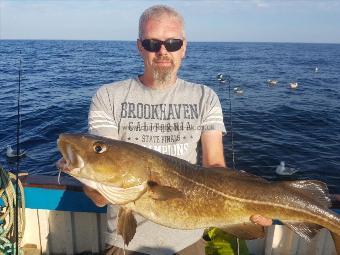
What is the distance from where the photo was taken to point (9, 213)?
176 inches

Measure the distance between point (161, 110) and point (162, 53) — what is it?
0.60m

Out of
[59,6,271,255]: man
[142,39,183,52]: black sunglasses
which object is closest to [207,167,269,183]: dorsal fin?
[59,6,271,255]: man

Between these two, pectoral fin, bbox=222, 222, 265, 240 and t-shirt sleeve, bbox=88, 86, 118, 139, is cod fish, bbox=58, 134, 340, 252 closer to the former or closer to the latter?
pectoral fin, bbox=222, 222, 265, 240

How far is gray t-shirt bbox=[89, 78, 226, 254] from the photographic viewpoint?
363 cm

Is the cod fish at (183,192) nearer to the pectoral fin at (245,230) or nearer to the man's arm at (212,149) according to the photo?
the pectoral fin at (245,230)

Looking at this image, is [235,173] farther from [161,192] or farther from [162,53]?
[162,53]

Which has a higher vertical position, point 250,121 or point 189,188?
point 189,188

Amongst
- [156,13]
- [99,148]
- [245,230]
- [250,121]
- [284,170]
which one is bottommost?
[284,170]

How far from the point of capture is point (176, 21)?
3.86m

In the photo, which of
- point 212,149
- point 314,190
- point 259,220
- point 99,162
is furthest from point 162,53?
point 314,190

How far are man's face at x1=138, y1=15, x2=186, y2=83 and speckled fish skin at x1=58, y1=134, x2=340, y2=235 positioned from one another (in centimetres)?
99

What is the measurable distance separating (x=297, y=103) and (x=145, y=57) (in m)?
23.4

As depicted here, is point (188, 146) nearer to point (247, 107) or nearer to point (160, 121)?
point (160, 121)

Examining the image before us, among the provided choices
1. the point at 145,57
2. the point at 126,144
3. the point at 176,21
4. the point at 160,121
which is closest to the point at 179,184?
the point at 126,144
